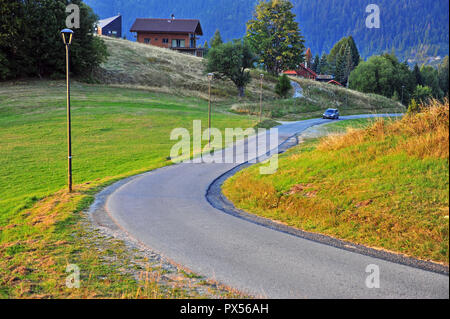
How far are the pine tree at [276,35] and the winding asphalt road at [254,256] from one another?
80.6m

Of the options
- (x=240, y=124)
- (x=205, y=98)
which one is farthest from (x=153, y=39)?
(x=240, y=124)

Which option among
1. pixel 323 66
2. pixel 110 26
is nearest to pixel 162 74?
pixel 110 26

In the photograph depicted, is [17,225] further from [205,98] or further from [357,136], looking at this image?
[205,98]

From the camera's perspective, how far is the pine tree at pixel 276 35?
301 ft

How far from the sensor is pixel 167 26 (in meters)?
103

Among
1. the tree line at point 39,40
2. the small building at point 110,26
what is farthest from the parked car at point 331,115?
the small building at point 110,26

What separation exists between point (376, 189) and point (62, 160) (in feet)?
77.1

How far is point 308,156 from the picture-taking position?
18453mm

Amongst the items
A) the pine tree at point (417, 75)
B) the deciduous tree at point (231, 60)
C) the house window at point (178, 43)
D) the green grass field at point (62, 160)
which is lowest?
the green grass field at point (62, 160)

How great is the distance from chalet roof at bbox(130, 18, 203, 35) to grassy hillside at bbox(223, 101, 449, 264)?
9032cm

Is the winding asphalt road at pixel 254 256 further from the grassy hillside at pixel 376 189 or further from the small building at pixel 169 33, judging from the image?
the small building at pixel 169 33

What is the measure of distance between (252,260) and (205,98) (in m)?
60.9

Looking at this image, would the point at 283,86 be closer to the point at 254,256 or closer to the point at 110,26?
the point at 254,256

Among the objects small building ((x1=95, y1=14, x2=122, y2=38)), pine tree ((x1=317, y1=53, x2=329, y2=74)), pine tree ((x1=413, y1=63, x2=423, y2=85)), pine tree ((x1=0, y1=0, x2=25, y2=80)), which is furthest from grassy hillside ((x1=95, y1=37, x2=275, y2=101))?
pine tree ((x1=317, y1=53, x2=329, y2=74))
